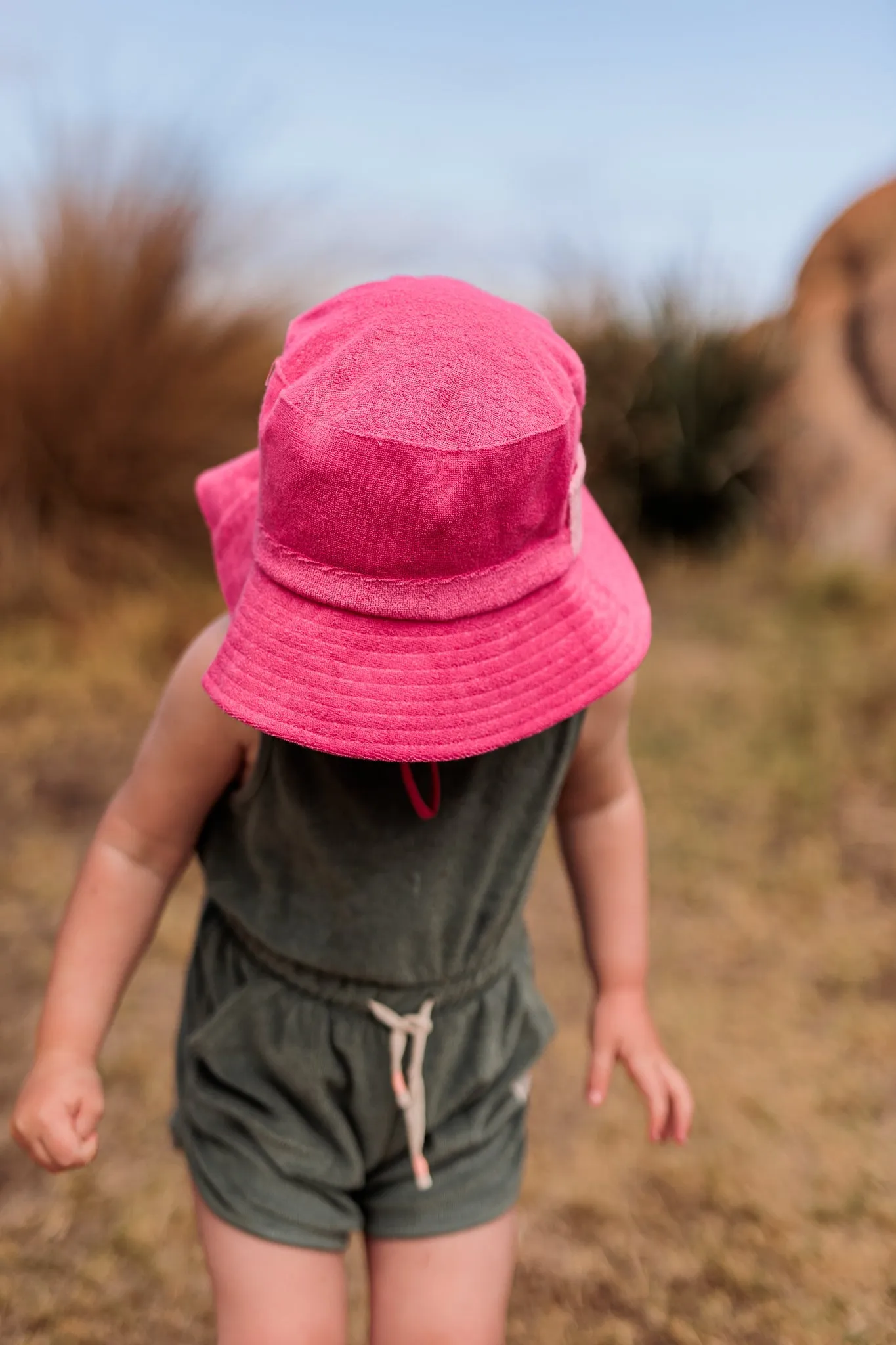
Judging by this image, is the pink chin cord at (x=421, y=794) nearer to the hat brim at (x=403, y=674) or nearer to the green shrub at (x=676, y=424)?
the hat brim at (x=403, y=674)

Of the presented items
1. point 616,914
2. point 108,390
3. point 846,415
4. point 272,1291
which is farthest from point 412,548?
point 846,415

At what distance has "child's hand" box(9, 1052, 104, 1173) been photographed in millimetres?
1245

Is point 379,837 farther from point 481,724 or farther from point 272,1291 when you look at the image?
point 272,1291

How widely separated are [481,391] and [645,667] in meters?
3.58

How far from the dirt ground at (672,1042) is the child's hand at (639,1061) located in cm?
53

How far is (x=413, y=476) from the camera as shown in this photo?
40.3 inches

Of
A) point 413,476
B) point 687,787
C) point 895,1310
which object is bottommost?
point 687,787

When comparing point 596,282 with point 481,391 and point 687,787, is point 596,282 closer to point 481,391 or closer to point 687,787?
point 687,787

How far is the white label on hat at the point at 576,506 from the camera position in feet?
3.81

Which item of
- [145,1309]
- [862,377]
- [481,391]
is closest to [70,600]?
[145,1309]

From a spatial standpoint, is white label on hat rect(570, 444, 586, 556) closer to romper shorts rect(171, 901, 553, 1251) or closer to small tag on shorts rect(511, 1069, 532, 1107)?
romper shorts rect(171, 901, 553, 1251)

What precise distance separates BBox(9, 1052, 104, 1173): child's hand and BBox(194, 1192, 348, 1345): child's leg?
17cm

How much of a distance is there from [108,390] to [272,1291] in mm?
3633

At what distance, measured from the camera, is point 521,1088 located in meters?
1.47
